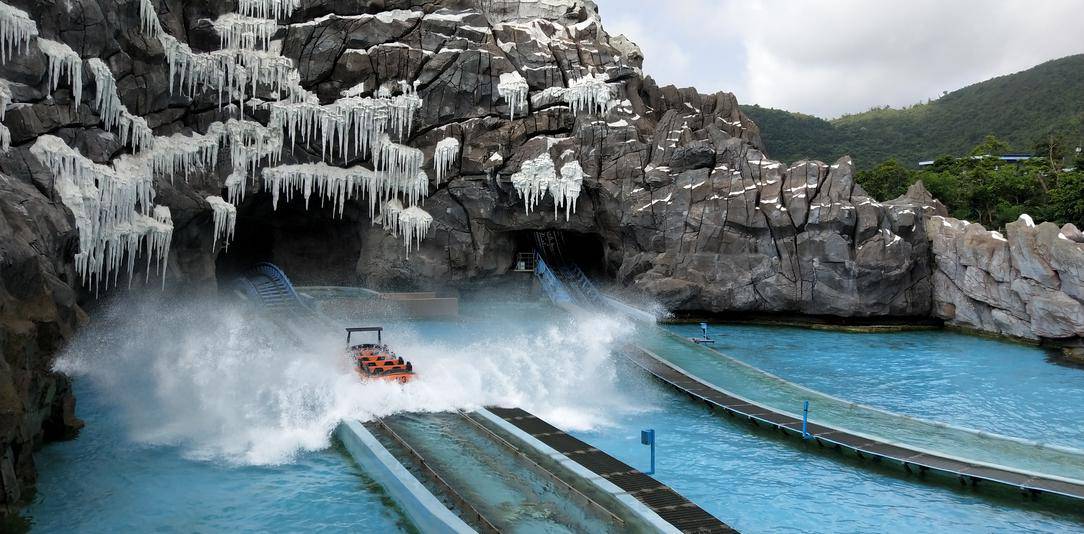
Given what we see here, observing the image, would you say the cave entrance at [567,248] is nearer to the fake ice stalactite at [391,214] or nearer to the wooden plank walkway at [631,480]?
the fake ice stalactite at [391,214]

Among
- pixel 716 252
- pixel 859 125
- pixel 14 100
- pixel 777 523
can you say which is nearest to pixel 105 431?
pixel 14 100

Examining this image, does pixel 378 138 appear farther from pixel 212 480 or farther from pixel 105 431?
pixel 212 480

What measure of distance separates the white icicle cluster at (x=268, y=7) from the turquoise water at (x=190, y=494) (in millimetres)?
23266

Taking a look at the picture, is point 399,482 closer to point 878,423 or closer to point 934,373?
point 878,423

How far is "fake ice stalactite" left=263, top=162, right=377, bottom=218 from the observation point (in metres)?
31.6

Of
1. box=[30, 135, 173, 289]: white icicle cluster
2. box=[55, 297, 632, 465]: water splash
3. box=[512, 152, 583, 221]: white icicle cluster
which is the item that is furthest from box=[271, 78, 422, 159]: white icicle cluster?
box=[55, 297, 632, 465]: water splash

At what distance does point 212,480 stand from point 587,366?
11.5 metres

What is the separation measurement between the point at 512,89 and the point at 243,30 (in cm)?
1214

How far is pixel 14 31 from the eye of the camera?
1962cm

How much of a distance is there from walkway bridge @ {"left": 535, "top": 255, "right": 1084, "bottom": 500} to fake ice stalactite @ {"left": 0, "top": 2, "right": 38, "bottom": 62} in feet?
65.2

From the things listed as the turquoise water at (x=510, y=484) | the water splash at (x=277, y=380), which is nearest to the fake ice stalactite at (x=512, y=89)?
the water splash at (x=277, y=380)

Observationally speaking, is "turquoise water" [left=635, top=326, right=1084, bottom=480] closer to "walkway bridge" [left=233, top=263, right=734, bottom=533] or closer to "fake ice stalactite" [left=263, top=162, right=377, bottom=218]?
"walkway bridge" [left=233, top=263, right=734, bottom=533]

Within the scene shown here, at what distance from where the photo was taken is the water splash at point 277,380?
47.8 feet

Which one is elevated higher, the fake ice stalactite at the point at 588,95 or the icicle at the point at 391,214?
the fake ice stalactite at the point at 588,95
